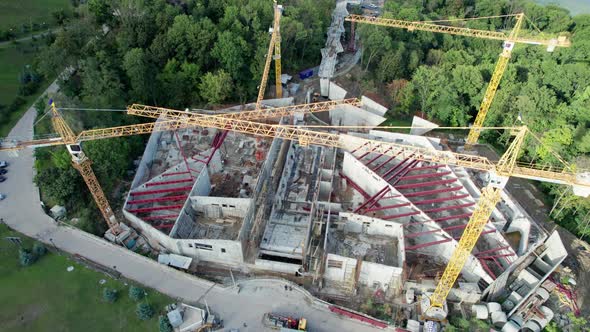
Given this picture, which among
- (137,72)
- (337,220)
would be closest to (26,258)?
(137,72)

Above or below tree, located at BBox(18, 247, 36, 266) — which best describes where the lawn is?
below

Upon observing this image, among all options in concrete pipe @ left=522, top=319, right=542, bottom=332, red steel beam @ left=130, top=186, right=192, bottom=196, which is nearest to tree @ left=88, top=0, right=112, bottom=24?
red steel beam @ left=130, top=186, right=192, bottom=196

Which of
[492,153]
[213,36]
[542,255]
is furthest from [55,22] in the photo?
[542,255]

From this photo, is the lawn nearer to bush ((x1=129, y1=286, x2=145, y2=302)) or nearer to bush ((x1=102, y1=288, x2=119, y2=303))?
bush ((x1=102, y1=288, x2=119, y2=303))

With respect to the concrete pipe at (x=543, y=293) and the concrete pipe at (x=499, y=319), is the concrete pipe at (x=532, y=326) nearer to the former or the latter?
the concrete pipe at (x=499, y=319)

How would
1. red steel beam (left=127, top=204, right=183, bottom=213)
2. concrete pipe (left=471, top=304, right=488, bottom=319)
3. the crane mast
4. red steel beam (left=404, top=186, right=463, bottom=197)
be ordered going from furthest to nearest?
red steel beam (left=404, top=186, right=463, bottom=197) < red steel beam (left=127, top=204, right=183, bottom=213) < concrete pipe (left=471, top=304, right=488, bottom=319) < the crane mast

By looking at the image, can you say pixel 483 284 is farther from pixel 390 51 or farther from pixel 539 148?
pixel 390 51
